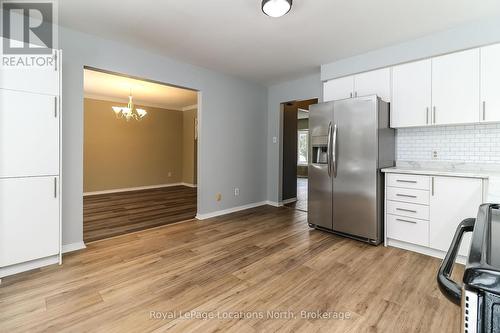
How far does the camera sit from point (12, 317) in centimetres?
162

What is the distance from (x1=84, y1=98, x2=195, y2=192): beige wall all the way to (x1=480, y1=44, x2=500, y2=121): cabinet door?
654 cm

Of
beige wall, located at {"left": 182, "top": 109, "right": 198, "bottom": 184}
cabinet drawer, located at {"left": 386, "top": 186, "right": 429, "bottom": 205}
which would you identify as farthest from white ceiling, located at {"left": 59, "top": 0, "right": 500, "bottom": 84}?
beige wall, located at {"left": 182, "top": 109, "right": 198, "bottom": 184}

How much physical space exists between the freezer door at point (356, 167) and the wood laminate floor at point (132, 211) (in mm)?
2473

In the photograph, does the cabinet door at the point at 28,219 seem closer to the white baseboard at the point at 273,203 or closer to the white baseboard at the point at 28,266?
the white baseboard at the point at 28,266

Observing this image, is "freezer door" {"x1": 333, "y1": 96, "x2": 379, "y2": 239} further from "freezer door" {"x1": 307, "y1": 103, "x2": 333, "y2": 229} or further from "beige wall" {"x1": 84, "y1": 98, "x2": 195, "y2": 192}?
"beige wall" {"x1": 84, "y1": 98, "x2": 195, "y2": 192}

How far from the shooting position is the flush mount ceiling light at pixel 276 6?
2006 millimetres

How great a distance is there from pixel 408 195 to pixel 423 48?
1713mm

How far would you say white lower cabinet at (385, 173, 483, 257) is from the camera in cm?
239

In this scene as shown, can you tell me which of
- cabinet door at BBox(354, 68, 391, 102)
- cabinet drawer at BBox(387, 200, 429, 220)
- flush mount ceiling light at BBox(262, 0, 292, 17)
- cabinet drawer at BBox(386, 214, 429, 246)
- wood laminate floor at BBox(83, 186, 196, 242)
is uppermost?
flush mount ceiling light at BBox(262, 0, 292, 17)

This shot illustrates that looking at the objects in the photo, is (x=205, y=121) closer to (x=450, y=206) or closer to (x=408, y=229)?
(x=408, y=229)

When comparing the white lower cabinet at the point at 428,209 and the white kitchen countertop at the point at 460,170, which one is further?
the white lower cabinet at the point at 428,209

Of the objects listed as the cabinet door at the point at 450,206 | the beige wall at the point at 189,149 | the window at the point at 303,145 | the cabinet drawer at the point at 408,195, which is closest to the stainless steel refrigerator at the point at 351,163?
the cabinet drawer at the point at 408,195

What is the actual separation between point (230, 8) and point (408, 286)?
9.57 ft

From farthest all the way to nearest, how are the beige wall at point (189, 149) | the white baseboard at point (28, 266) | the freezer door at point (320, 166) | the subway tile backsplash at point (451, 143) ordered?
1. the beige wall at point (189, 149)
2. the freezer door at point (320, 166)
3. the subway tile backsplash at point (451, 143)
4. the white baseboard at point (28, 266)
